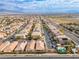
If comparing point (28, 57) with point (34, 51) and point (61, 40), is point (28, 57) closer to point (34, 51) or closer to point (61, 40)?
point (34, 51)

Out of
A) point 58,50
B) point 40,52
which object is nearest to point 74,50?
A: point 58,50

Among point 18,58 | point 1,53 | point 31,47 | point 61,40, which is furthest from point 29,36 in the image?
point 18,58

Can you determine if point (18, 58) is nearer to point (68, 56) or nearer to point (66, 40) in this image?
point (68, 56)

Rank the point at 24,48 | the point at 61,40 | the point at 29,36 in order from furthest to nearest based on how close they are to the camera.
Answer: the point at 29,36 → the point at 61,40 → the point at 24,48

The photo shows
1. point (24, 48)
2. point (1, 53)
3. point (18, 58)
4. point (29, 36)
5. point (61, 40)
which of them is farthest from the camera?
point (29, 36)

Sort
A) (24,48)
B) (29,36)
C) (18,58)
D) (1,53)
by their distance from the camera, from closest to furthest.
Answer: (18,58), (1,53), (24,48), (29,36)

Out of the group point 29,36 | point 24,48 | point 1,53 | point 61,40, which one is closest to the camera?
point 1,53

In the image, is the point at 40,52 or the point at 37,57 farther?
the point at 40,52

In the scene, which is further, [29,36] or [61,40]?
[29,36]
